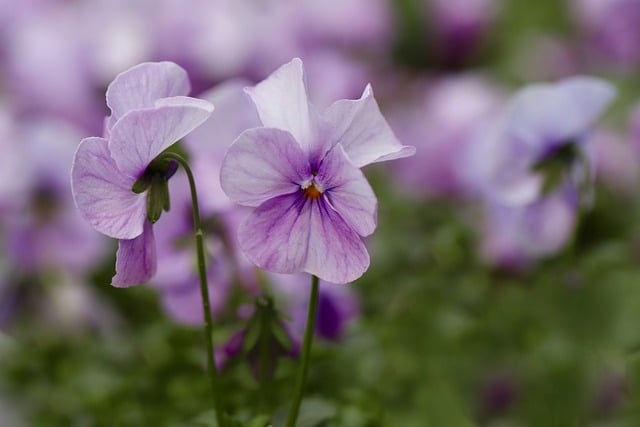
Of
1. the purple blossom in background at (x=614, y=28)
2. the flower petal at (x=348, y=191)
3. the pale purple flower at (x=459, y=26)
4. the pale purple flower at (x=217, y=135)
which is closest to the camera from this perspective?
the flower petal at (x=348, y=191)

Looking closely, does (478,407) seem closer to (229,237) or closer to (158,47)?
(229,237)

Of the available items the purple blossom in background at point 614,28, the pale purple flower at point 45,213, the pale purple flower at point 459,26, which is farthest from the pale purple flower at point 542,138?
the pale purple flower at point 459,26

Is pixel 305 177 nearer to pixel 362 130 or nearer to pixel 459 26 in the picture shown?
pixel 362 130

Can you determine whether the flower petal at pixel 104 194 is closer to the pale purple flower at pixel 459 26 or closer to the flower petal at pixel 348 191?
the flower petal at pixel 348 191

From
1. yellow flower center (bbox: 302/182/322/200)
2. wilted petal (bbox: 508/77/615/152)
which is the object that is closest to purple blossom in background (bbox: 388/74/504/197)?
wilted petal (bbox: 508/77/615/152)

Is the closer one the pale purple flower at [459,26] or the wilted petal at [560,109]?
the wilted petal at [560,109]

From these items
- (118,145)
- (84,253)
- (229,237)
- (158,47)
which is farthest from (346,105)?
(158,47)
